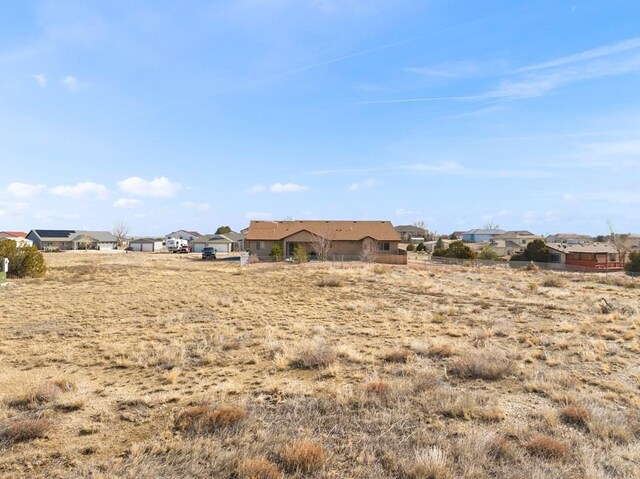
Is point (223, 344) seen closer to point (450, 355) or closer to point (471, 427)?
point (450, 355)

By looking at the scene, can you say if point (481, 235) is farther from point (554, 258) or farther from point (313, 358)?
point (313, 358)

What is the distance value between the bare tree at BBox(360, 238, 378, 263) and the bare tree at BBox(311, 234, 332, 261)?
16.0 ft

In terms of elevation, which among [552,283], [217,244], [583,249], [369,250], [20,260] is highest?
[217,244]

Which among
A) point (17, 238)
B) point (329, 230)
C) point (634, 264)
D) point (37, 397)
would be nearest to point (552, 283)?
point (634, 264)

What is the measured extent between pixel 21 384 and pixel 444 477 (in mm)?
9493

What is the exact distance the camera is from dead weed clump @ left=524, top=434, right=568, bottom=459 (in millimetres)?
6047

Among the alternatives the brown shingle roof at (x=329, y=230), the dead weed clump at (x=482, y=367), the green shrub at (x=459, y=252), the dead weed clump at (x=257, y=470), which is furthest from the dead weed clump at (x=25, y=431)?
the green shrub at (x=459, y=252)

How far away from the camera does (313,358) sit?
10.9 metres

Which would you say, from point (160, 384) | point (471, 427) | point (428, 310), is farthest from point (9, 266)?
point (471, 427)

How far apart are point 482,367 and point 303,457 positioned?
609cm

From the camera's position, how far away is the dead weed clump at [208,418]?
22.7 feet

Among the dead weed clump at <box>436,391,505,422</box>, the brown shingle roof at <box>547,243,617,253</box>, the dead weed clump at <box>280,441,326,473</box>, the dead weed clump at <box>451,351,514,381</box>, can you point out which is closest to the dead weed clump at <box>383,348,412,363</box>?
the dead weed clump at <box>451,351,514,381</box>

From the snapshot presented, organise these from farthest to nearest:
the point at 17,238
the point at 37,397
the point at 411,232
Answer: the point at 411,232, the point at 17,238, the point at 37,397

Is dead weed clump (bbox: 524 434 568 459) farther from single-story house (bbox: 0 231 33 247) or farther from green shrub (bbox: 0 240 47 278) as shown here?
single-story house (bbox: 0 231 33 247)
